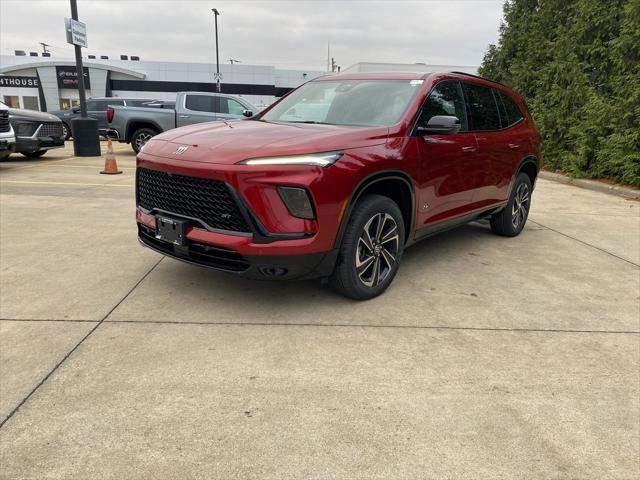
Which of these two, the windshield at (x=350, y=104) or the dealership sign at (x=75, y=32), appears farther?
the dealership sign at (x=75, y=32)

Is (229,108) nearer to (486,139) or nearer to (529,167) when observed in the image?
(529,167)

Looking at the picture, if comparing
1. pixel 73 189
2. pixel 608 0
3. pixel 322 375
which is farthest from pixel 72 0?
pixel 322 375

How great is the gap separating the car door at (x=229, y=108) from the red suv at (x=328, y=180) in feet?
28.9

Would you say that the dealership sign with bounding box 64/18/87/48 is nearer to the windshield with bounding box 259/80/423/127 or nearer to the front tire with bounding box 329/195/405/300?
the windshield with bounding box 259/80/423/127

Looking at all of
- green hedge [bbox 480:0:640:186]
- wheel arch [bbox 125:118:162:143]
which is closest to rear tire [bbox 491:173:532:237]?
green hedge [bbox 480:0:640:186]

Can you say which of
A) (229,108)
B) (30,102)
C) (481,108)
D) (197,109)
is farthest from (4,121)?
(30,102)

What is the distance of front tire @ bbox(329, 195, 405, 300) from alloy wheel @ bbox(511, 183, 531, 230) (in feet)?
8.52

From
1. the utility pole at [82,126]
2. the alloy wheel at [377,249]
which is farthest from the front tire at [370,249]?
the utility pole at [82,126]

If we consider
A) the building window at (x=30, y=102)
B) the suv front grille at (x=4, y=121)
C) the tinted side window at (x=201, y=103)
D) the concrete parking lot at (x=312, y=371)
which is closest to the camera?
the concrete parking lot at (x=312, y=371)

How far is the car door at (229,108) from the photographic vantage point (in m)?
13.2

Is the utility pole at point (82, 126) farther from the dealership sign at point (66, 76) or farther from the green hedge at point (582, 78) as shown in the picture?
the dealership sign at point (66, 76)

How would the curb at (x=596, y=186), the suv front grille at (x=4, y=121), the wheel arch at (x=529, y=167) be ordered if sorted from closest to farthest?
the wheel arch at (x=529, y=167) → the curb at (x=596, y=186) → the suv front grille at (x=4, y=121)

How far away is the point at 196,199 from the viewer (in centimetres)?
328

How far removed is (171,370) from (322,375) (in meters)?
0.84
